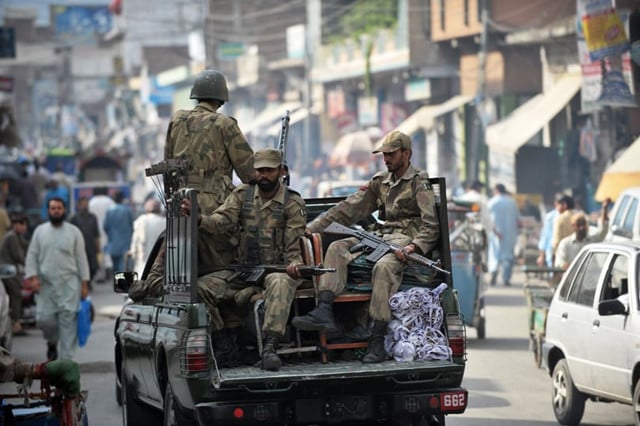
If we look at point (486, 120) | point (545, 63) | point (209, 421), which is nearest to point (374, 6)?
point (486, 120)

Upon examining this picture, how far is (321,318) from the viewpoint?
9.07 m

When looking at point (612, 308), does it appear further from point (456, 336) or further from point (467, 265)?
point (467, 265)

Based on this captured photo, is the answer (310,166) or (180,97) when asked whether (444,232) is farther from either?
(180,97)

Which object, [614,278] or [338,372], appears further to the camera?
[614,278]

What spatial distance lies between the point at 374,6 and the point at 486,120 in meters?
13.7

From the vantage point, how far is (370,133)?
51.3 m

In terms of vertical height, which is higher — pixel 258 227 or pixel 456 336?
pixel 258 227

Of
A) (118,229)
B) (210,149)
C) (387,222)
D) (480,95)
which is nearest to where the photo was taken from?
(387,222)

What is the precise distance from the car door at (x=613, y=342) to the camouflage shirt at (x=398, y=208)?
194 centimetres

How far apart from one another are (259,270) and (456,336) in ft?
4.32

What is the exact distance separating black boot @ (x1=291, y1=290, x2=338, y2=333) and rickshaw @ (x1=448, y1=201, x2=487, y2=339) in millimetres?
8948

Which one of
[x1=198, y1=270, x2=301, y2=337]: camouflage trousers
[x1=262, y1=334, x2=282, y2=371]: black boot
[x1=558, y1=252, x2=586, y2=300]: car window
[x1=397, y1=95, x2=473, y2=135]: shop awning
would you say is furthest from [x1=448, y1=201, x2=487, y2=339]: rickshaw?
[x1=397, y1=95, x2=473, y2=135]: shop awning

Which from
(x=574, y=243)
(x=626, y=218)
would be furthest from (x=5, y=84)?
(x=626, y=218)

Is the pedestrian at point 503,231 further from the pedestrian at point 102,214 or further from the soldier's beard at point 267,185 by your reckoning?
the soldier's beard at point 267,185
